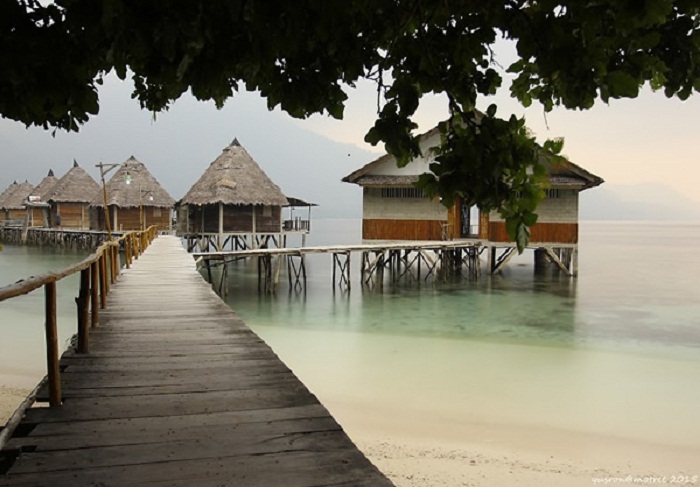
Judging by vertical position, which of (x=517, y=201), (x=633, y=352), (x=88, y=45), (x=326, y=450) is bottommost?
(x=633, y=352)

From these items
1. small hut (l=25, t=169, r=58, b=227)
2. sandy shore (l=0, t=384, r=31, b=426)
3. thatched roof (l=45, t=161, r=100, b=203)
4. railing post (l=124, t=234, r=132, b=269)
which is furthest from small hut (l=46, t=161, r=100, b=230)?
sandy shore (l=0, t=384, r=31, b=426)

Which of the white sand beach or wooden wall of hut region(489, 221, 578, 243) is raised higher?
wooden wall of hut region(489, 221, 578, 243)

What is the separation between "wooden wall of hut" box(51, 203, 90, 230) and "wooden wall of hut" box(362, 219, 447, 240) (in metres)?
26.6

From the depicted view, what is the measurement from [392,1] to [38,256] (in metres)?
40.6

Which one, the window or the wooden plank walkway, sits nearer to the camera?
the wooden plank walkway

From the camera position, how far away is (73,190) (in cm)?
4003

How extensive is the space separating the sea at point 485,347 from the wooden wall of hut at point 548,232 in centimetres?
186

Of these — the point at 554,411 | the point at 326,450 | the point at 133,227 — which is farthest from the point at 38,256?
the point at 326,450

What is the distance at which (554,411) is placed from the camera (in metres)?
8.41

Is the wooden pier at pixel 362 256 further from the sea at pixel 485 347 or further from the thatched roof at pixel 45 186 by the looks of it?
the thatched roof at pixel 45 186

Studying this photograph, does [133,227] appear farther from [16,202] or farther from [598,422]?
[598,422]

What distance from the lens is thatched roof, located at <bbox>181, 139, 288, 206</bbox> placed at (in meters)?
26.2

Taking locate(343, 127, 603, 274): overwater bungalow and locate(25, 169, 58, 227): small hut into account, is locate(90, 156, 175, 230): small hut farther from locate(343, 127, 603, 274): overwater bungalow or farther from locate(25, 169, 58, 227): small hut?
locate(343, 127, 603, 274): overwater bungalow

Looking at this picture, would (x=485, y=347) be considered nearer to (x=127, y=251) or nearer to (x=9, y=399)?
(x=127, y=251)
